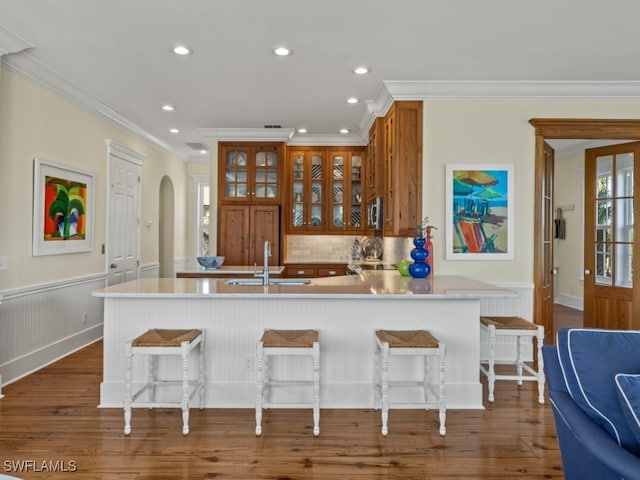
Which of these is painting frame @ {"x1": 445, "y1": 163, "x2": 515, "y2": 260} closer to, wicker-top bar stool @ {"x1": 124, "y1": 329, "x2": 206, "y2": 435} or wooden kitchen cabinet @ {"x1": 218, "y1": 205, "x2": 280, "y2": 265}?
wicker-top bar stool @ {"x1": 124, "y1": 329, "x2": 206, "y2": 435}

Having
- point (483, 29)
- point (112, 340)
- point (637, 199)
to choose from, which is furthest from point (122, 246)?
point (637, 199)

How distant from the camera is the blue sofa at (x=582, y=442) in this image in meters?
1.40

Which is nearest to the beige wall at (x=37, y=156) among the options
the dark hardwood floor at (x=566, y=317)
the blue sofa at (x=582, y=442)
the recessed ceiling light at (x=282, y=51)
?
the recessed ceiling light at (x=282, y=51)

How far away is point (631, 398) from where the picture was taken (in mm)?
1526

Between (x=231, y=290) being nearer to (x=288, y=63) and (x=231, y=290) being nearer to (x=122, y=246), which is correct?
(x=288, y=63)

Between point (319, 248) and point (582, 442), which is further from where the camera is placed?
point (319, 248)

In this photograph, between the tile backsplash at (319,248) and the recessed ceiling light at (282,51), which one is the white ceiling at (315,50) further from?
the tile backsplash at (319,248)

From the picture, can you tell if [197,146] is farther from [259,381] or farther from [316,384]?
[316,384]

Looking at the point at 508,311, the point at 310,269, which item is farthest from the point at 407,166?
the point at 310,269

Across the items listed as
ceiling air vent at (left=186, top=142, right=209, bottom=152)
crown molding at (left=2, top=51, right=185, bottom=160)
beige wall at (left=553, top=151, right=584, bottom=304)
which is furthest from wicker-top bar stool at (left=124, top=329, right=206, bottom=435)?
beige wall at (left=553, top=151, right=584, bottom=304)

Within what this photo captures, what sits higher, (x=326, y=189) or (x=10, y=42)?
(x=10, y=42)

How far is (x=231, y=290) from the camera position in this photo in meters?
3.19

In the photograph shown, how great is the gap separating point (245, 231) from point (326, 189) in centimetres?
143

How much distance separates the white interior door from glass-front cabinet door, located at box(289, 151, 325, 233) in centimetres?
227
